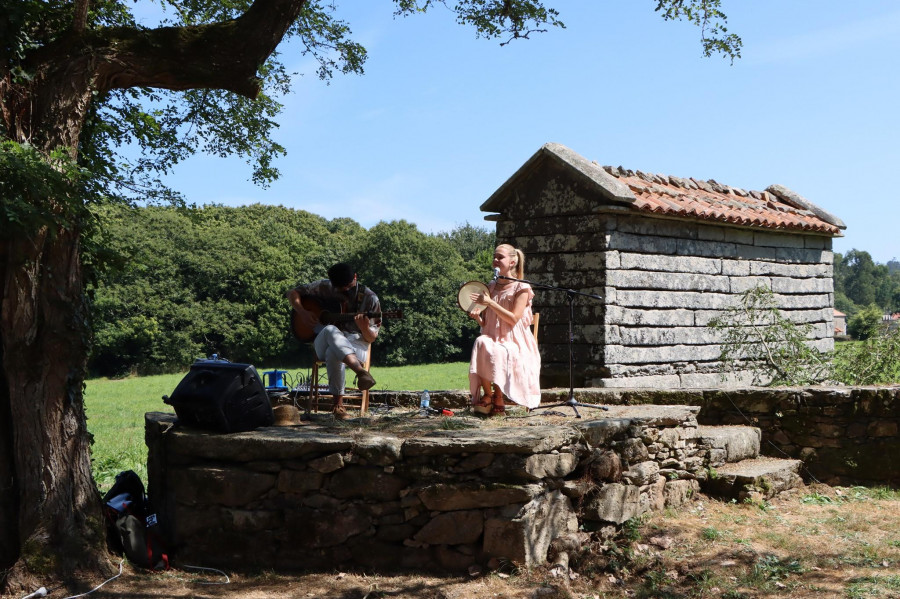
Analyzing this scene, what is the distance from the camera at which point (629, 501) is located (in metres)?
6.20

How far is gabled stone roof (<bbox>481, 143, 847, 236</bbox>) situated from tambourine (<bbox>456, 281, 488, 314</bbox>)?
296 cm

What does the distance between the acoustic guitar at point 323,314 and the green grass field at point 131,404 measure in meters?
1.51

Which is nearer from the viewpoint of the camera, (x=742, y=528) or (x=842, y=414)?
(x=742, y=528)

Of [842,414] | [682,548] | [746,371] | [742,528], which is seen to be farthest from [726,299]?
[682,548]

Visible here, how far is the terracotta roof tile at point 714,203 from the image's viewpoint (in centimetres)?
982

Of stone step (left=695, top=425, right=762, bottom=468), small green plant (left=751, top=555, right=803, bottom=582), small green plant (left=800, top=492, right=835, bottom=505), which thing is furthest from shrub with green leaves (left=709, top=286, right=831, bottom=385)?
small green plant (left=751, top=555, right=803, bottom=582)

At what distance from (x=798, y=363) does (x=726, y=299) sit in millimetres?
1184

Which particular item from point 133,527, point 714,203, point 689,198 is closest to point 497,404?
point 133,527

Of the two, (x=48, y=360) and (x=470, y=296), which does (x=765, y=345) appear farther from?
(x=48, y=360)

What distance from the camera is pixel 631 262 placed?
951cm

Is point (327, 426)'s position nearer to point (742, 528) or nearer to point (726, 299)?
point (742, 528)

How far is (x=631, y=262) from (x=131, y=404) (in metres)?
15.8

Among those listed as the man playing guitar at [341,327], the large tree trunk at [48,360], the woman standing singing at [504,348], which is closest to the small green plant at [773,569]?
the woman standing singing at [504,348]

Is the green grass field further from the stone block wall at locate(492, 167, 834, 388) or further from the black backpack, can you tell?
the stone block wall at locate(492, 167, 834, 388)
